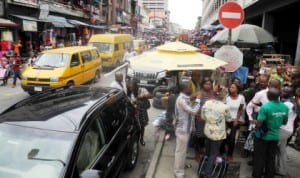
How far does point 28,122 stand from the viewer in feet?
14.1

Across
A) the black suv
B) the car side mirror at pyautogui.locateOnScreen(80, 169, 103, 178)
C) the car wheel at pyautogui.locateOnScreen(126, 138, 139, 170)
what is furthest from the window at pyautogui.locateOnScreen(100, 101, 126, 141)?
the car side mirror at pyautogui.locateOnScreen(80, 169, 103, 178)

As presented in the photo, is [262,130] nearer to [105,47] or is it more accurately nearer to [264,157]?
[264,157]

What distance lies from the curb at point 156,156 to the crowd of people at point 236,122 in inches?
18.7

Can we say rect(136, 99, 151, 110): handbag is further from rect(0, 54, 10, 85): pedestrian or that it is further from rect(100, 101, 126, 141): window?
rect(0, 54, 10, 85): pedestrian

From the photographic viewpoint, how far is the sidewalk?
6191 millimetres

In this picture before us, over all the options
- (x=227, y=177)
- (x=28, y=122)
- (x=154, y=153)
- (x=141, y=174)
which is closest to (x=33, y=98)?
(x=28, y=122)

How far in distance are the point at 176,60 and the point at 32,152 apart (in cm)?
366

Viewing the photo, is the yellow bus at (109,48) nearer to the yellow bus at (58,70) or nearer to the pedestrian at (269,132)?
the yellow bus at (58,70)

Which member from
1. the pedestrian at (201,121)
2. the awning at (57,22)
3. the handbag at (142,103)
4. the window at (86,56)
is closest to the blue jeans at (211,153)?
the pedestrian at (201,121)

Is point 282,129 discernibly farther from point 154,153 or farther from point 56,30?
point 56,30

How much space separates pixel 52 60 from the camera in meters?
13.9

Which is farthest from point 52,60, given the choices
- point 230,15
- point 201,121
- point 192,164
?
point 201,121

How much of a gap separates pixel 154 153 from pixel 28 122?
3.42 metres

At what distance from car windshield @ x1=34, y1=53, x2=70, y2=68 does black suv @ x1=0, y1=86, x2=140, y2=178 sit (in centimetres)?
826
